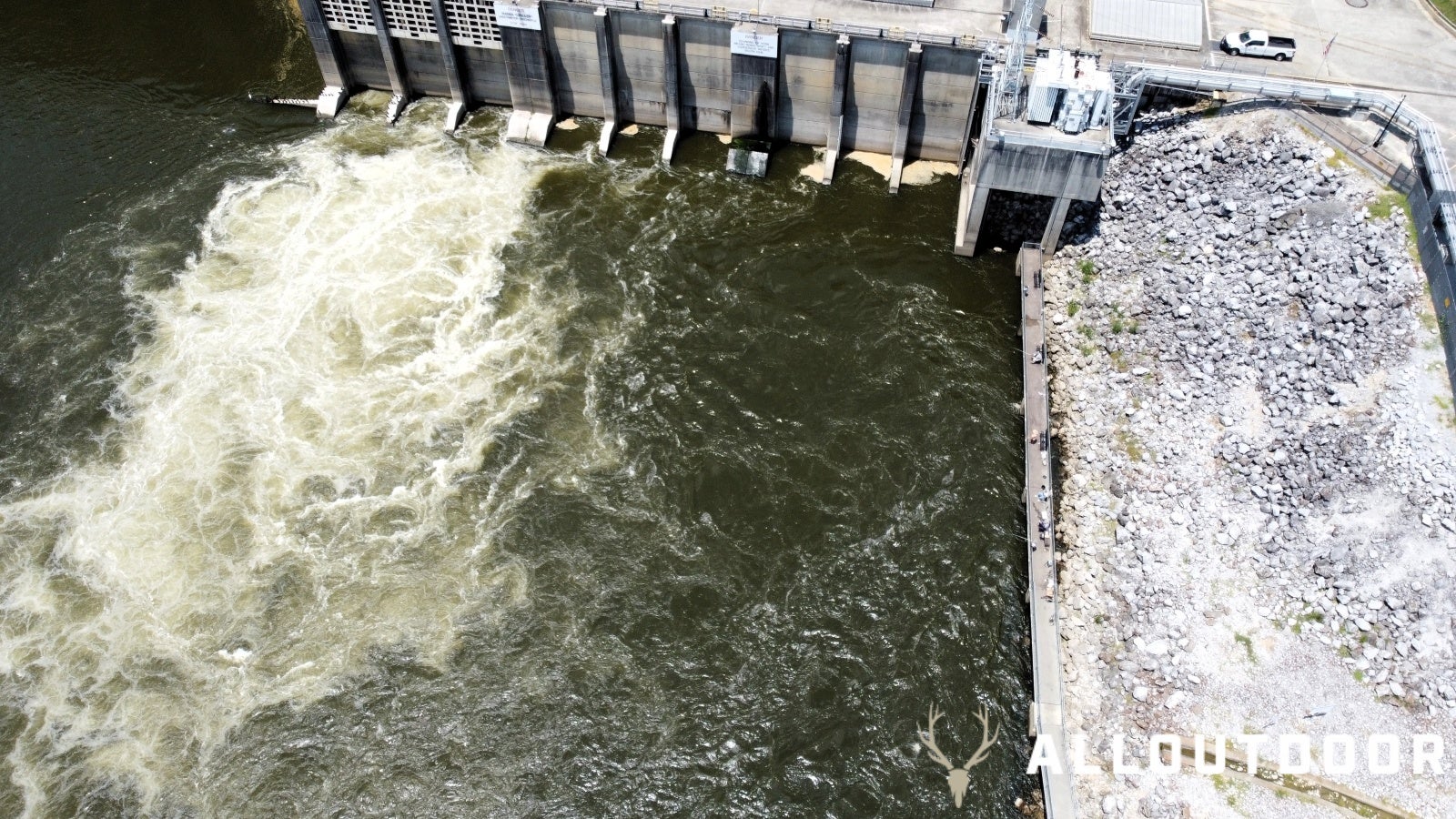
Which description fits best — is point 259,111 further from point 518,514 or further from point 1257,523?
point 1257,523

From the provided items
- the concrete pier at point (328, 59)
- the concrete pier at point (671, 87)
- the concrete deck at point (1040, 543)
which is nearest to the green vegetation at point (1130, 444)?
the concrete deck at point (1040, 543)

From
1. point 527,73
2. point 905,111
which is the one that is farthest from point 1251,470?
point 527,73

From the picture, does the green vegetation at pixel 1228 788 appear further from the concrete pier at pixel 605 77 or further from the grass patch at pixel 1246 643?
the concrete pier at pixel 605 77

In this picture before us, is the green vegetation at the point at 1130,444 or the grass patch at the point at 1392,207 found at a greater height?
the grass patch at the point at 1392,207

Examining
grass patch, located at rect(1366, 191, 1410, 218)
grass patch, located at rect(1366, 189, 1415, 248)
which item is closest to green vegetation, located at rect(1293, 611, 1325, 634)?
grass patch, located at rect(1366, 189, 1415, 248)

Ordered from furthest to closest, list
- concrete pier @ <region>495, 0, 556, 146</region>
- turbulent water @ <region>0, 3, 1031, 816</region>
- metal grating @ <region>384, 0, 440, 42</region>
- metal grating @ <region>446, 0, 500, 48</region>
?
metal grating @ <region>384, 0, 440, 42</region>, metal grating @ <region>446, 0, 500, 48</region>, concrete pier @ <region>495, 0, 556, 146</region>, turbulent water @ <region>0, 3, 1031, 816</region>

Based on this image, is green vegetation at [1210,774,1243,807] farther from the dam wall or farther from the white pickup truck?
the white pickup truck
